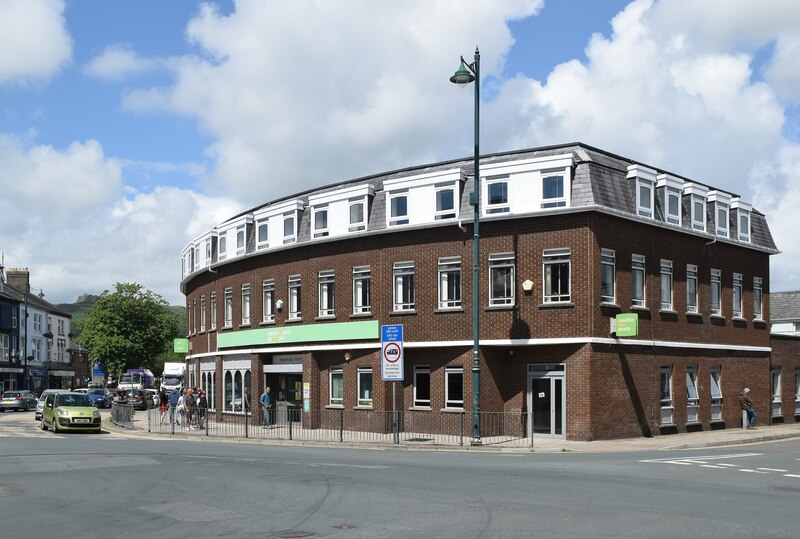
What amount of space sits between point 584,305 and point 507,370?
3.83 meters

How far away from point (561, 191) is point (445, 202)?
455 centimetres

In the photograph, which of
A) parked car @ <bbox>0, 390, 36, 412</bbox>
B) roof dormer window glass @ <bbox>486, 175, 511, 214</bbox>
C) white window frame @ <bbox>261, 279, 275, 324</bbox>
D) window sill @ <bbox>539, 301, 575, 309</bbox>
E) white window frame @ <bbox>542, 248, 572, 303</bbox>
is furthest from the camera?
parked car @ <bbox>0, 390, 36, 412</bbox>

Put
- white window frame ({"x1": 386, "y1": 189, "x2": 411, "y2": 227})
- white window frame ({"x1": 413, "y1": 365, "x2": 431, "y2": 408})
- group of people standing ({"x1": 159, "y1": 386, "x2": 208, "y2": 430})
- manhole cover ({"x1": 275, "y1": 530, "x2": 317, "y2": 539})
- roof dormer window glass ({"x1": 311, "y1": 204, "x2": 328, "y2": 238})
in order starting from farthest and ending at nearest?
1. roof dormer window glass ({"x1": 311, "y1": 204, "x2": 328, "y2": 238})
2. group of people standing ({"x1": 159, "y1": 386, "x2": 208, "y2": 430})
3. white window frame ({"x1": 386, "y1": 189, "x2": 411, "y2": 227})
4. white window frame ({"x1": 413, "y1": 365, "x2": 431, "y2": 408})
5. manhole cover ({"x1": 275, "y1": 530, "x2": 317, "y2": 539})

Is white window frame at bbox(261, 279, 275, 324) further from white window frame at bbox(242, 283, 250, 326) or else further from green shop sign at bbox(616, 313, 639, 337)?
green shop sign at bbox(616, 313, 639, 337)

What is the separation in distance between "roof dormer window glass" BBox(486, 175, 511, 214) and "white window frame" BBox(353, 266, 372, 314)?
19.4ft

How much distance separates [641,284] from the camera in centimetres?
3025

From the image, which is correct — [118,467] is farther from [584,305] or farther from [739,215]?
[739,215]

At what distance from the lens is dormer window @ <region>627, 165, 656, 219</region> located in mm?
30188

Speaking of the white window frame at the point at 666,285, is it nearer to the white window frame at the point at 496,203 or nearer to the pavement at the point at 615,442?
the pavement at the point at 615,442

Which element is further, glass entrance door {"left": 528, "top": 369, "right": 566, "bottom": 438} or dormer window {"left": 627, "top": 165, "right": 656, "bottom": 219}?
dormer window {"left": 627, "top": 165, "right": 656, "bottom": 219}

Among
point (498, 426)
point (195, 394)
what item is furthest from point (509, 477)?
point (195, 394)

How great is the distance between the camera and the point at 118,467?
1875 centimetres

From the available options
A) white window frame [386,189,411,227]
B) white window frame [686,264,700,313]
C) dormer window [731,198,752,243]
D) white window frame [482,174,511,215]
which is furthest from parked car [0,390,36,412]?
dormer window [731,198,752,243]

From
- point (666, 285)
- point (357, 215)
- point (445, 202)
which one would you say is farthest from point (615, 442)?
point (357, 215)
